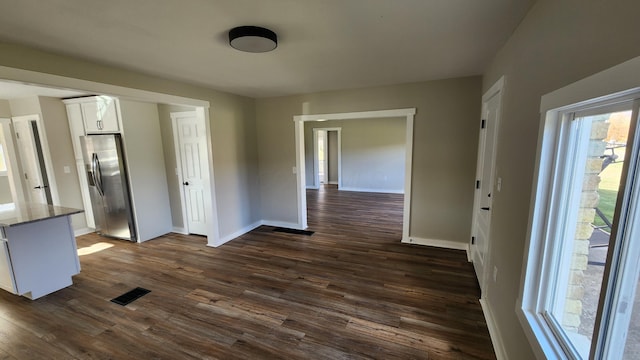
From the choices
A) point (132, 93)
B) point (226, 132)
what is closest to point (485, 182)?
point (226, 132)

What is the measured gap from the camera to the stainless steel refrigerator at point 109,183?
412 centimetres

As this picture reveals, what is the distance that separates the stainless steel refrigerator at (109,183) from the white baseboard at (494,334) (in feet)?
16.8

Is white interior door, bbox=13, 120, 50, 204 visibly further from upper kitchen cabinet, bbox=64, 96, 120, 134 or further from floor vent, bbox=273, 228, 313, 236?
floor vent, bbox=273, 228, 313, 236

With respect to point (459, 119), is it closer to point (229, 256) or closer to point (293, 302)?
point (293, 302)

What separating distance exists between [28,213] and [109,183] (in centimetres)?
143

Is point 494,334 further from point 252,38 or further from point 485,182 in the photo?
point 252,38

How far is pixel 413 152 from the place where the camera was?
3859 mm

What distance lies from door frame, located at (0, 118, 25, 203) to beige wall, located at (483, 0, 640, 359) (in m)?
7.45

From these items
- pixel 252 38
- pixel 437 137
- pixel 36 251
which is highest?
pixel 252 38

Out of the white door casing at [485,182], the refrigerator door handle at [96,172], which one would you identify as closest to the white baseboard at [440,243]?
the white door casing at [485,182]

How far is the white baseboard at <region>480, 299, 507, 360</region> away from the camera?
6.09ft

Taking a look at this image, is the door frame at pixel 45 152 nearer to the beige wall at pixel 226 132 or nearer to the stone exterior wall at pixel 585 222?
the beige wall at pixel 226 132

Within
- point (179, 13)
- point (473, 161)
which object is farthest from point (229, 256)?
point (473, 161)

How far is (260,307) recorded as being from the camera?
258 cm
